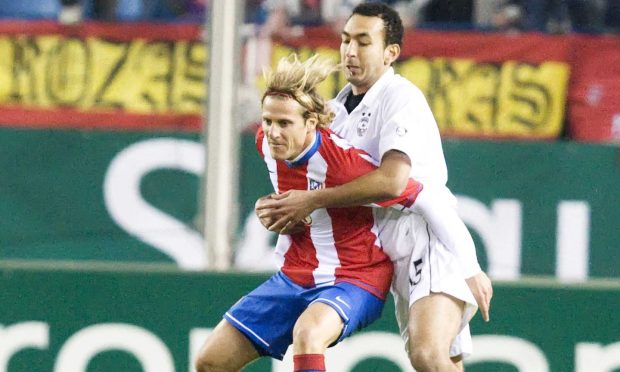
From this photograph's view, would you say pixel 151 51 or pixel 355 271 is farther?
pixel 151 51

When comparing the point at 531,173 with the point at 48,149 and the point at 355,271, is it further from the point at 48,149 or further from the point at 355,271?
the point at 355,271

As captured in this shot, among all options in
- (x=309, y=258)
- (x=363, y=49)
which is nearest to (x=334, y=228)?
(x=309, y=258)

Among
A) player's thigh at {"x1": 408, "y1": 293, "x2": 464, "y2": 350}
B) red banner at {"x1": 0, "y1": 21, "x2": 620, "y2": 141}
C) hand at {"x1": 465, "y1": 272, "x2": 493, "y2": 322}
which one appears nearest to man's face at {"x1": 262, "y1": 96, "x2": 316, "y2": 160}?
player's thigh at {"x1": 408, "y1": 293, "x2": 464, "y2": 350}

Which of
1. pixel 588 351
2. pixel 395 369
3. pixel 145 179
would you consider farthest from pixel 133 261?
pixel 588 351

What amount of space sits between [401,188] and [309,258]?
1.54 ft

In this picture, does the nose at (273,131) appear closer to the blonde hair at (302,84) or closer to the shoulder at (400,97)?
the blonde hair at (302,84)

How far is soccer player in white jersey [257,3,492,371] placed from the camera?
474cm

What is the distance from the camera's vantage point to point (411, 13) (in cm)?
823

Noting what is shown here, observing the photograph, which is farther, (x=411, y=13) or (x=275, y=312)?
(x=411, y=13)

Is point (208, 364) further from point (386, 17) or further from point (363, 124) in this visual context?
point (386, 17)

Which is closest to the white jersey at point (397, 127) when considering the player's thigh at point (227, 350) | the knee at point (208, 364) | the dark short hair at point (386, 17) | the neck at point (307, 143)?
the dark short hair at point (386, 17)

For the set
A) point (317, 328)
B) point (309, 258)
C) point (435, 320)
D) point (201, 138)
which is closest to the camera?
point (317, 328)

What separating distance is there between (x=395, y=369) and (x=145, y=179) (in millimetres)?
3198

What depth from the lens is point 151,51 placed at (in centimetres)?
844
